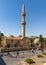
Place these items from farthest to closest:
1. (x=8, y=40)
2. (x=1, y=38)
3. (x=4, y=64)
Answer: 1. (x=1, y=38)
2. (x=8, y=40)
3. (x=4, y=64)

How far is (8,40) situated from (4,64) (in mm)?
40362

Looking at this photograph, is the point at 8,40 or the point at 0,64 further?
the point at 8,40

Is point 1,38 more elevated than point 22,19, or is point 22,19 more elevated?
point 22,19

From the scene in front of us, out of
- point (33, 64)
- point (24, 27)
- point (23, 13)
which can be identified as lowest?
point (33, 64)

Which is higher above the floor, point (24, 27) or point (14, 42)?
point (24, 27)

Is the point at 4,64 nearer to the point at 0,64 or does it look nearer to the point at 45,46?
the point at 0,64

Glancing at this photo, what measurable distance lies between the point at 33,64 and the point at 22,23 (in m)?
41.5

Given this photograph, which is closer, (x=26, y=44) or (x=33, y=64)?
(x=33, y=64)

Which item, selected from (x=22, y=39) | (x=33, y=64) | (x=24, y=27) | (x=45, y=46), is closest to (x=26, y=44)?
(x=22, y=39)

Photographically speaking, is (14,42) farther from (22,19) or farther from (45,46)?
(45,46)

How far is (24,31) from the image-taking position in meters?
60.4

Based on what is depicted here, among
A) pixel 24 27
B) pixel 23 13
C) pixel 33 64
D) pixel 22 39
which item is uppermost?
pixel 23 13

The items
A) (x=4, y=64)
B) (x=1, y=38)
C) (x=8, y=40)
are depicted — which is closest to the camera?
(x=4, y=64)

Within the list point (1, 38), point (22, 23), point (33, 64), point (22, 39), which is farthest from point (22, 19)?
point (33, 64)
